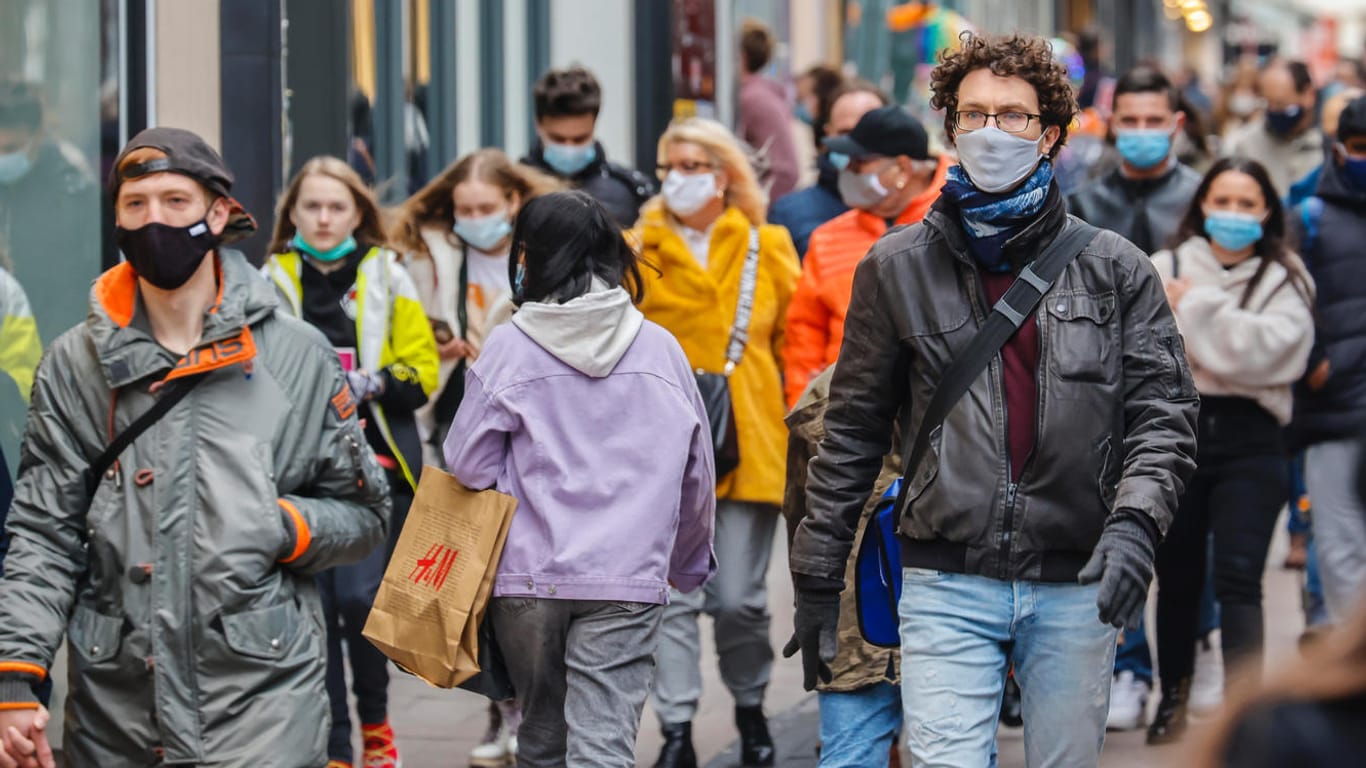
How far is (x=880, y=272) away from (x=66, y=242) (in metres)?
3.91

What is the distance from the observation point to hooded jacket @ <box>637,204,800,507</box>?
22.6 ft

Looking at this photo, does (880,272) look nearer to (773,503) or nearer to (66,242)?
(773,503)

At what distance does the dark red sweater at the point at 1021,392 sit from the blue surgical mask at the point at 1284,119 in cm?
752

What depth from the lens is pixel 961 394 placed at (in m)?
4.19

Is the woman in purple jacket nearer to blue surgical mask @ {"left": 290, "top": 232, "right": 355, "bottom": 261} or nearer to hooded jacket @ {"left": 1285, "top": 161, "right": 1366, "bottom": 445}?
blue surgical mask @ {"left": 290, "top": 232, "right": 355, "bottom": 261}

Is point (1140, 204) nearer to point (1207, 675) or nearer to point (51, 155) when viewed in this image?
point (1207, 675)

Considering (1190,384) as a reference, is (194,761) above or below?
below

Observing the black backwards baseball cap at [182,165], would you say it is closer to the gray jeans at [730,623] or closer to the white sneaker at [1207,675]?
the gray jeans at [730,623]

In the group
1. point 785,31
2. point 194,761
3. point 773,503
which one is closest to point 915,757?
point 194,761

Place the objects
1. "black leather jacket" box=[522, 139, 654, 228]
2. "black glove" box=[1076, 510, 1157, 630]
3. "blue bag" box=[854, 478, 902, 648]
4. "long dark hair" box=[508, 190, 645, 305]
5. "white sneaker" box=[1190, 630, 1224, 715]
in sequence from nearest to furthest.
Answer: "black glove" box=[1076, 510, 1157, 630], "blue bag" box=[854, 478, 902, 648], "long dark hair" box=[508, 190, 645, 305], "white sneaker" box=[1190, 630, 1224, 715], "black leather jacket" box=[522, 139, 654, 228]

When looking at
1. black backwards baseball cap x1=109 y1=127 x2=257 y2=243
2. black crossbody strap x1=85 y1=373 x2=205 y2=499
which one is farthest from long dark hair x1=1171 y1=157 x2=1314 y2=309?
black crossbody strap x1=85 y1=373 x2=205 y2=499

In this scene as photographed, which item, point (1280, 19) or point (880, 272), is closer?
point (880, 272)

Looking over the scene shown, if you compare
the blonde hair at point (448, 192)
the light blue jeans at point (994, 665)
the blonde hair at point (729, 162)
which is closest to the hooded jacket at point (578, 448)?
the light blue jeans at point (994, 665)

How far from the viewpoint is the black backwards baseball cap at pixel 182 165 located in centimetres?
473
